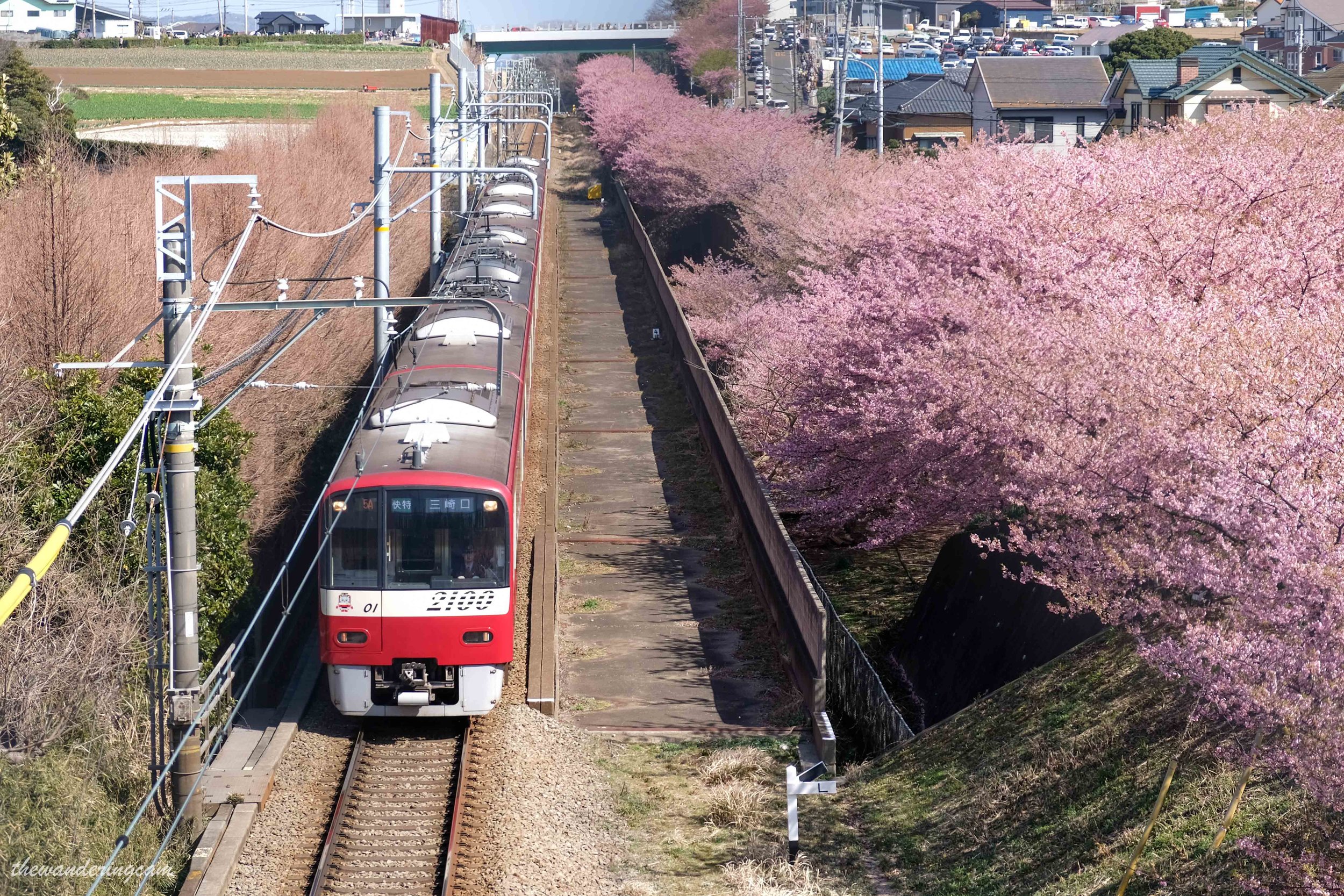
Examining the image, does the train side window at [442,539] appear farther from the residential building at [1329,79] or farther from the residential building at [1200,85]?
the residential building at [1329,79]

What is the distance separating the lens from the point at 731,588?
17.6 m

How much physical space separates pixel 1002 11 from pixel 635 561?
374 ft

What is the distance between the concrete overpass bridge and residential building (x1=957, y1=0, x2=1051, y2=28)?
1404 inches

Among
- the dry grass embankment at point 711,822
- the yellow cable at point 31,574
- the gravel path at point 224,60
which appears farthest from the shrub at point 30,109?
the yellow cable at point 31,574

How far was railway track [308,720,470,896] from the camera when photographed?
10.3 meters

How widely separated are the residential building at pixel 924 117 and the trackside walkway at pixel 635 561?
21560mm

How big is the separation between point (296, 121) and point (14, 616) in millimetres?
32714

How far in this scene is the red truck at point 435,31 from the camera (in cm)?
10000

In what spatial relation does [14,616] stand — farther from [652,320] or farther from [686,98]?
[686,98]

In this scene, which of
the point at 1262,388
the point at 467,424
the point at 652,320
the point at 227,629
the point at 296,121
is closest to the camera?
the point at 1262,388

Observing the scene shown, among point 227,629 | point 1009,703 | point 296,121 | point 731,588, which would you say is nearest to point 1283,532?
point 1009,703

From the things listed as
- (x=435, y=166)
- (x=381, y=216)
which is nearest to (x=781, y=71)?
(x=435, y=166)

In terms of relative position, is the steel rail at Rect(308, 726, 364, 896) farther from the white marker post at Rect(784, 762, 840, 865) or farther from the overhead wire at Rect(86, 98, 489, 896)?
the white marker post at Rect(784, 762, 840, 865)

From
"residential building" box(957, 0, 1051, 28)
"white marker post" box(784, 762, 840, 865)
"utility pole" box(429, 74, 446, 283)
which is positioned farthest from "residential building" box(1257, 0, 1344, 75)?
"white marker post" box(784, 762, 840, 865)
